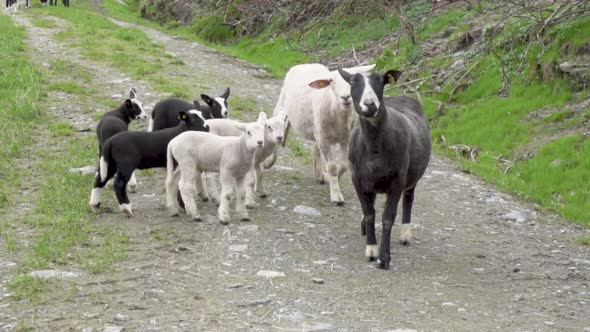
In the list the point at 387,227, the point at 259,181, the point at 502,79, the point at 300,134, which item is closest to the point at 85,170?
the point at 259,181

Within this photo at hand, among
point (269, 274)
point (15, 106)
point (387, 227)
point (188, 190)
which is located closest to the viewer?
point (269, 274)

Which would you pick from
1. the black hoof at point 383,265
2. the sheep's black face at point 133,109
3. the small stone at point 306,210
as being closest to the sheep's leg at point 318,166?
the small stone at point 306,210

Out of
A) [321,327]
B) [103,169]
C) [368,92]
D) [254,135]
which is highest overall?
[368,92]

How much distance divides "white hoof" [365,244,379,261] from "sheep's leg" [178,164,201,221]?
210 cm

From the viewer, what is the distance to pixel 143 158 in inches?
376

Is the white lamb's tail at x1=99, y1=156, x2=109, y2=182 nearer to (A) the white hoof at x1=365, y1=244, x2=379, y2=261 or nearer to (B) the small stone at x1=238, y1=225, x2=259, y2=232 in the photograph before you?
(B) the small stone at x1=238, y1=225, x2=259, y2=232

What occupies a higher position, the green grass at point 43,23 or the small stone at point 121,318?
the small stone at point 121,318

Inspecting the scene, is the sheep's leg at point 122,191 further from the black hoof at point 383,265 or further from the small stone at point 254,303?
the black hoof at point 383,265

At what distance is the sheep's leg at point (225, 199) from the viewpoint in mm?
9016

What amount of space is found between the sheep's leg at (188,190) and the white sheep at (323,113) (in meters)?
1.48

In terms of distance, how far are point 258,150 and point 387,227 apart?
2.48 metres

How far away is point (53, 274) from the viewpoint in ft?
23.8

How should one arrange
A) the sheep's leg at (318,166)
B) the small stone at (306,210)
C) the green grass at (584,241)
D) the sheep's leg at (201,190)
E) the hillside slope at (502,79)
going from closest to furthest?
the green grass at (584,241) → the small stone at (306,210) → the sheep's leg at (201,190) → the sheep's leg at (318,166) → the hillside slope at (502,79)

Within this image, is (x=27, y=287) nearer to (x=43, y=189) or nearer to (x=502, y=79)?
(x=43, y=189)
